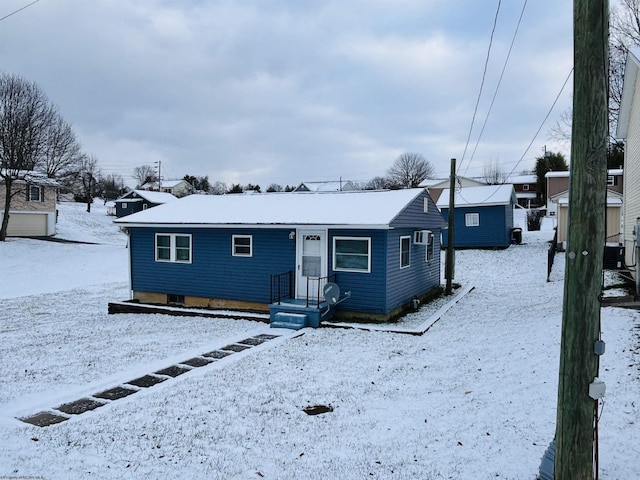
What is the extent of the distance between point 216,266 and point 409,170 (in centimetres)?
6783

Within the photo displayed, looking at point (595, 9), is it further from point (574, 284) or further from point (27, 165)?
point (27, 165)

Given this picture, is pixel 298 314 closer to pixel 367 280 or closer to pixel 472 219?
pixel 367 280

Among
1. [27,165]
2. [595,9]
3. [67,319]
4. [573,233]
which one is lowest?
[67,319]

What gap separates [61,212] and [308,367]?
4794cm

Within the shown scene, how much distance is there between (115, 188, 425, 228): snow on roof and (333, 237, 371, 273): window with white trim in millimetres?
586

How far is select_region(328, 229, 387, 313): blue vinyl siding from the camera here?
1130cm

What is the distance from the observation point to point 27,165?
31.7 meters

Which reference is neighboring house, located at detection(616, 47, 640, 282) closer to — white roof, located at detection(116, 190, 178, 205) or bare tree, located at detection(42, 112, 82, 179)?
bare tree, located at detection(42, 112, 82, 179)

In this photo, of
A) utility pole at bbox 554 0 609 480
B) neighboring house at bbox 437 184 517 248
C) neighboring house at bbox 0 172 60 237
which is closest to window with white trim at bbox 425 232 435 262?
neighboring house at bbox 437 184 517 248

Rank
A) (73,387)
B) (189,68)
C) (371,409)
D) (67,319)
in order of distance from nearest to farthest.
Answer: (371,409), (73,387), (67,319), (189,68)

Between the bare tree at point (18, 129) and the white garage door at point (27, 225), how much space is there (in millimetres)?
1502

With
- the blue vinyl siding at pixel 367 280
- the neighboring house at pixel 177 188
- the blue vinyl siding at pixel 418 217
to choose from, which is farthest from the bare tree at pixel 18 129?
the neighboring house at pixel 177 188

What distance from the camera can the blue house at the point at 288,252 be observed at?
37.8ft

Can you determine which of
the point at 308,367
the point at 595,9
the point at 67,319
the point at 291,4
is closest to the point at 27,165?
the point at 67,319
